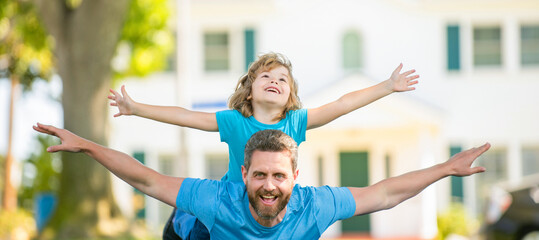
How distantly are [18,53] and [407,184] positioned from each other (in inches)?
692

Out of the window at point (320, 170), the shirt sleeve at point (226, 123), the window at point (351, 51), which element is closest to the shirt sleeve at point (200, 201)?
the shirt sleeve at point (226, 123)

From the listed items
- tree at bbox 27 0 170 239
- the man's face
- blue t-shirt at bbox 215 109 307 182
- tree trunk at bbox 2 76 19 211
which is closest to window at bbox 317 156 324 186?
tree trunk at bbox 2 76 19 211

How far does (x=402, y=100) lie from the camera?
771 inches

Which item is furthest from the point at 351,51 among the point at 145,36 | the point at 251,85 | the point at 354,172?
the point at 251,85

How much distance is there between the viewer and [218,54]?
21.9m

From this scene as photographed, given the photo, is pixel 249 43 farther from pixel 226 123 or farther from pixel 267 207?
pixel 267 207

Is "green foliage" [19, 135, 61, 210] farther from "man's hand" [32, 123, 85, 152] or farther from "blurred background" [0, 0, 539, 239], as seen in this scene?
"man's hand" [32, 123, 85, 152]

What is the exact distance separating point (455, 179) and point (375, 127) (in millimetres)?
A: 2639

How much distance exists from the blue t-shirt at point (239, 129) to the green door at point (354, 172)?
16.2 metres

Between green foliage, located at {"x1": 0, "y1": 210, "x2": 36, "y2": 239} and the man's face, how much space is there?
16.5 metres

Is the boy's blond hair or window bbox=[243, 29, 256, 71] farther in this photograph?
window bbox=[243, 29, 256, 71]

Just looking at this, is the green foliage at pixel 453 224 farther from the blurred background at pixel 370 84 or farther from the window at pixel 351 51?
the window at pixel 351 51

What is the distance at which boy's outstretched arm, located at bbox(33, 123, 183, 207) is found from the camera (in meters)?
4.49

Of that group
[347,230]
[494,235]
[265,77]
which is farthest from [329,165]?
[265,77]
